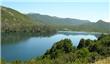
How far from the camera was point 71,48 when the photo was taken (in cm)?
3378

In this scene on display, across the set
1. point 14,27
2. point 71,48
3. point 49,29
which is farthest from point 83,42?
point 49,29

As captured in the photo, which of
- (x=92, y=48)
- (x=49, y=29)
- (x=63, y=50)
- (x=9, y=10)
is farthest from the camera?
(x=9, y=10)

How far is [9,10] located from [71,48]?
162 metres

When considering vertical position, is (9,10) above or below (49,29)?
above

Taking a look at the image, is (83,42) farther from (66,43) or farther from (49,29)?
(49,29)

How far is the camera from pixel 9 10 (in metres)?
191

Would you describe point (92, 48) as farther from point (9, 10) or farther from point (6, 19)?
point (9, 10)

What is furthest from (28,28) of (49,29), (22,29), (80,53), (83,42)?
(80,53)

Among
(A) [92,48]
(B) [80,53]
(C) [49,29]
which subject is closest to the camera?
(B) [80,53]

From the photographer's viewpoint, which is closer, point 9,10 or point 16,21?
point 16,21

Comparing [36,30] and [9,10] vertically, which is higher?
[9,10]

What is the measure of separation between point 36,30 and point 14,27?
13421 mm

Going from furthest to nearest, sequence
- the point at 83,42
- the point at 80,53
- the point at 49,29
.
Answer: the point at 49,29 → the point at 83,42 → the point at 80,53

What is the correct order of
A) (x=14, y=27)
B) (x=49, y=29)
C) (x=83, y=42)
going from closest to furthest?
(x=83, y=42) → (x=14, y=27) → (x=49, y=29)
